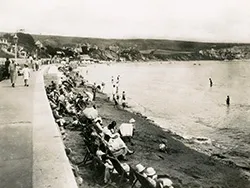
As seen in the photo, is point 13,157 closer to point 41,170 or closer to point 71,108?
point 41,170

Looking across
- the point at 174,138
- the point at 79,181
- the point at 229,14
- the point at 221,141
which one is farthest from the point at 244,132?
the point at 79,181

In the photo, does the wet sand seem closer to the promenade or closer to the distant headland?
the promenade

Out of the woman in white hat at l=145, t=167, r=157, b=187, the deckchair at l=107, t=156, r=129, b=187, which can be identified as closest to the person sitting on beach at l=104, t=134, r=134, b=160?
the deckchair at l=107, t=156, r=129, b=187

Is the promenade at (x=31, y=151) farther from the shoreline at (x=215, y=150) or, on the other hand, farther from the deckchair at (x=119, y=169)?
the shoreline at (x=215, y=150)

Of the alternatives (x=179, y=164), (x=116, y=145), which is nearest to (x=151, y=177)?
(x=116, y=145)

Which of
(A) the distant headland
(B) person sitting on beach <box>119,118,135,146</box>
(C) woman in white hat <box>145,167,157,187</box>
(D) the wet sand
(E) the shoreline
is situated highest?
(A) the distant headland

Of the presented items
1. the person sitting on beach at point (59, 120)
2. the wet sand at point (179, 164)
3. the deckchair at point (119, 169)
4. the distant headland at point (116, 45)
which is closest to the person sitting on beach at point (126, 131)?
the wet sand at point (179, 164)
